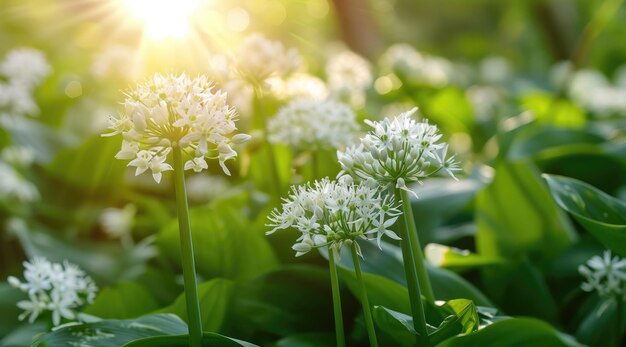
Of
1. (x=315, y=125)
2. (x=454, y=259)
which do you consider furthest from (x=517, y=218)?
(x=315, y=125)

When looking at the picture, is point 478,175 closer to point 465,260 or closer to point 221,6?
point 465,260

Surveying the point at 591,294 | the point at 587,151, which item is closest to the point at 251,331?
the point at 591,294

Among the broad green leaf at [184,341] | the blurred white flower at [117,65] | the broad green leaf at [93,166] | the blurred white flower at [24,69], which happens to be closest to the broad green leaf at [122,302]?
the broad green leaf at [184,341]

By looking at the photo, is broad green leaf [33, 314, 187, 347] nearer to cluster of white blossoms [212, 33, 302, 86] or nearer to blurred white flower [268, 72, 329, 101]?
cluster of white blossoms [212, 33, 302, 86]

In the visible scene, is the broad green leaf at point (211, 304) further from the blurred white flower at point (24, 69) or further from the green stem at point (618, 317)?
the blurred white flower at point (24, 69)

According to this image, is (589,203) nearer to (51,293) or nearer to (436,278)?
(436,278)

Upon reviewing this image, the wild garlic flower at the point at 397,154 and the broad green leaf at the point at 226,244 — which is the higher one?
the broad green leaf at the point at 226,244
